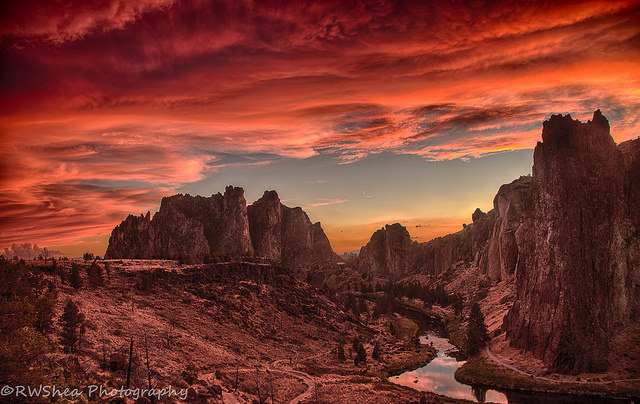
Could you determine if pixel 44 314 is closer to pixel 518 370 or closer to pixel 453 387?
pixel 453 387

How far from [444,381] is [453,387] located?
459 centimetres

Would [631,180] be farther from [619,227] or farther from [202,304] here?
[202,304]

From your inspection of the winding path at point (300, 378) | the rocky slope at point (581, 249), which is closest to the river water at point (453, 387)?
the rocky slope at point (581, 249)

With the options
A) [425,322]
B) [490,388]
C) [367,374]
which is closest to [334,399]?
[367,374]

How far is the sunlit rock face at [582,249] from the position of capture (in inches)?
3152

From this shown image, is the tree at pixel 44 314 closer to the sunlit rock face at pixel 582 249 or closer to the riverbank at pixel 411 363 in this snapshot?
the riverbank at pixel 411 363

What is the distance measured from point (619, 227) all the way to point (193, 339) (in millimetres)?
88880

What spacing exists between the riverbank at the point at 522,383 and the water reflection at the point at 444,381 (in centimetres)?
243

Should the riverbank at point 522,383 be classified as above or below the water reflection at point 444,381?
above

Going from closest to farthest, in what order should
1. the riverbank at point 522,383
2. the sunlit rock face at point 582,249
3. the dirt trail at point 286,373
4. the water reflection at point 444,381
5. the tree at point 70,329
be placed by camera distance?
the tree at point 70,329 < the dirt trail at point 286,373 < the riverbank at point 522,383 < the water reflection at point 444,381 < the sunlit rock face at point 582,249

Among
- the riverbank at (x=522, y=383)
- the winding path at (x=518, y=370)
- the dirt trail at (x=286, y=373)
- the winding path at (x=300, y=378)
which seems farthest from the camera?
the winding path at (x=518, y=370)

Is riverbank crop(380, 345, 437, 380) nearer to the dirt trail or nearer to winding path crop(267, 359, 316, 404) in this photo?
winding path crop(267, 359, 316, 404)

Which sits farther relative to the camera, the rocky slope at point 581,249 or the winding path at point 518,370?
the rocky slope at point 581,249

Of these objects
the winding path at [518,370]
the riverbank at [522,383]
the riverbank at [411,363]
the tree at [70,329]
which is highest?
the tree at [70,329]
